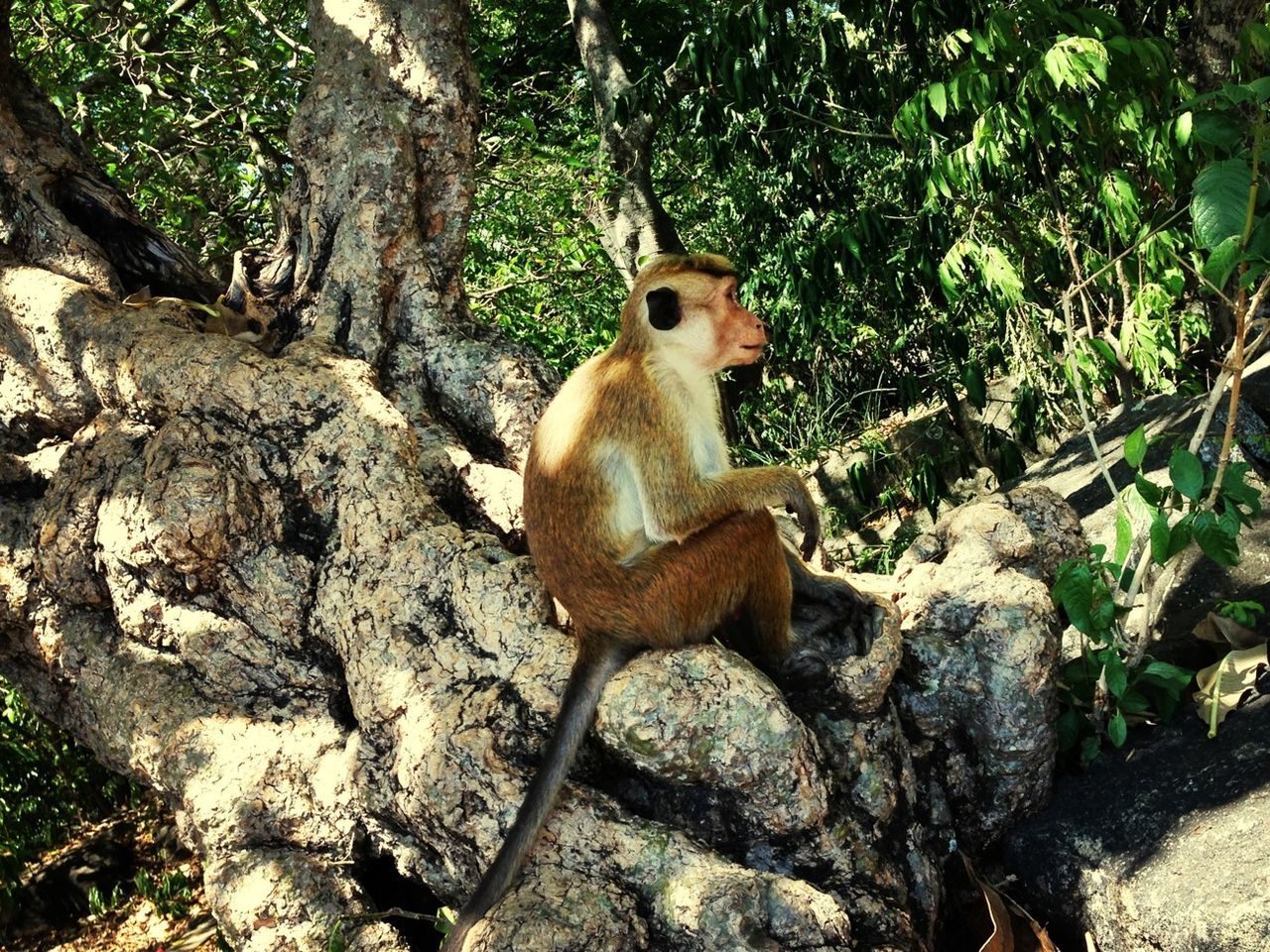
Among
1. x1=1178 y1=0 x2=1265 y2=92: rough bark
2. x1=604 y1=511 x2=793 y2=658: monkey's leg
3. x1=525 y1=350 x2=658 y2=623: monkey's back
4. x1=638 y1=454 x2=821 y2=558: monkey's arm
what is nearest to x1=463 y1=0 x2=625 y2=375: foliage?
x1=1178 y1=0 x2=1265 y2=92: rough bark

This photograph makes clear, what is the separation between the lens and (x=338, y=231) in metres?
4.96

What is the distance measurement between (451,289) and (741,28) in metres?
2.24

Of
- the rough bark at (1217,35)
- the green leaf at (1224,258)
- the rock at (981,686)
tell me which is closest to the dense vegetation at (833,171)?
the rough bark at (1217,35)

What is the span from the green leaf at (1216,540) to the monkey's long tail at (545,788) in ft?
5.87

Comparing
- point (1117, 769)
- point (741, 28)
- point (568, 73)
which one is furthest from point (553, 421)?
point (568, 73)

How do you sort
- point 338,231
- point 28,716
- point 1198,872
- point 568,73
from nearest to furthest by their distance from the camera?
point 1198,872
point 338,231
point 28,716
point 568,73

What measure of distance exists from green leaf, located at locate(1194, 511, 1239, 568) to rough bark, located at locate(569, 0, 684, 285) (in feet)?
17.6

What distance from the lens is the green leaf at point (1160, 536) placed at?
3785 mm

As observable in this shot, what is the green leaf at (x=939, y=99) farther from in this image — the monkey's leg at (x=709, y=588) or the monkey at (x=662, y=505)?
the monkey's leg at (x=709, y=588)

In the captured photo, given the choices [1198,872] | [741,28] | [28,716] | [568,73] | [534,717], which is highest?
[568,73]

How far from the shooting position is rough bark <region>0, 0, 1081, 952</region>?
11.5 ft

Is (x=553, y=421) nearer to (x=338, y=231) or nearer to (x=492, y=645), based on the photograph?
(x=492, y=645)

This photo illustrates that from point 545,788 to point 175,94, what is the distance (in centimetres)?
671

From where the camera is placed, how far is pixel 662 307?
4.12 meters
